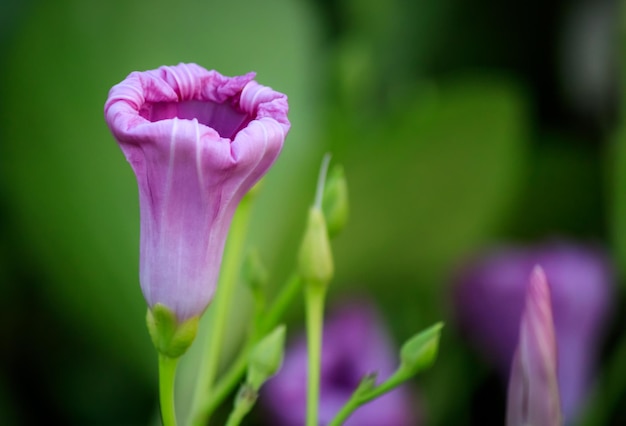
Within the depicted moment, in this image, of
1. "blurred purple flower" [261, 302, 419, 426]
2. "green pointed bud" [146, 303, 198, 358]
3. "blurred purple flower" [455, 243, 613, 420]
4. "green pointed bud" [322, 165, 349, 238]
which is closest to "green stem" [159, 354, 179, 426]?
"green pointed bud" [146, 303, 198, 358]

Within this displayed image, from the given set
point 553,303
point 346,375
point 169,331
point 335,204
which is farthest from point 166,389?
point 553,303

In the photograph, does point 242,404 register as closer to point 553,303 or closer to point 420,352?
point 420,352

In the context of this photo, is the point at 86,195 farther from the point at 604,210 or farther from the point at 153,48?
the point at 604,210

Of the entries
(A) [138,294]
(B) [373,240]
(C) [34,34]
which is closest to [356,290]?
(B) [373,240]

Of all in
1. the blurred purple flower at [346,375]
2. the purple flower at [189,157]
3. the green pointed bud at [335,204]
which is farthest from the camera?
the blurred purple flower at [346,375]

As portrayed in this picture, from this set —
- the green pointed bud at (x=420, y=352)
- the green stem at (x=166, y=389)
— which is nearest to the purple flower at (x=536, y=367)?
the green pointed bud at (x=420, y=352)

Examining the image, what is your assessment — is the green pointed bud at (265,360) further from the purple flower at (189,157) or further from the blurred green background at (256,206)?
the blurred green background at (256,206)

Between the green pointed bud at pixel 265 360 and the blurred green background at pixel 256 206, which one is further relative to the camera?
the blurred green background at pixel 256 206
